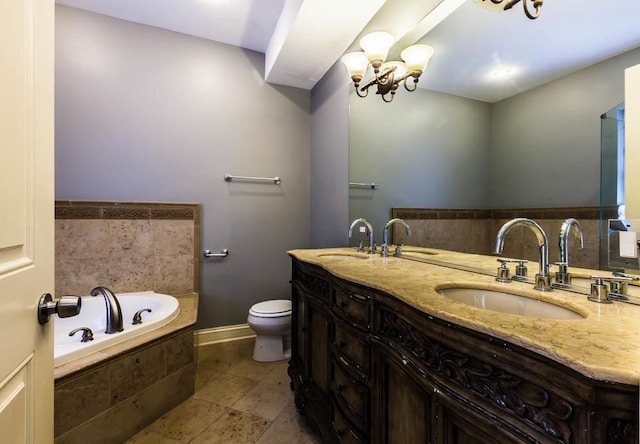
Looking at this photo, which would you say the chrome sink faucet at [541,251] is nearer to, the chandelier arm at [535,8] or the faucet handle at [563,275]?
the faucet handle at [563,275]

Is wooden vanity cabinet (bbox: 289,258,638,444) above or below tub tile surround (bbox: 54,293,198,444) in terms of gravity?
above

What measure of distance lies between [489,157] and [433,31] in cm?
77

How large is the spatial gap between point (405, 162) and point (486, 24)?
28.9 inches

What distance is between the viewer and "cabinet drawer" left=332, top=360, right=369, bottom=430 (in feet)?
3.60

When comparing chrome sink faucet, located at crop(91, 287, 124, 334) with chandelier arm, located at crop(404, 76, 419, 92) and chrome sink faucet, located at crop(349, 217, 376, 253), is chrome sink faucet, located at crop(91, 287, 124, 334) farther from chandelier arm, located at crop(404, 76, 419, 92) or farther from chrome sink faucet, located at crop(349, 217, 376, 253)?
chandelier arm, located at crop(404, 76, 419, 92)

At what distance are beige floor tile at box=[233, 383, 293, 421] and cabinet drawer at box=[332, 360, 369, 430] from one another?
667 mm

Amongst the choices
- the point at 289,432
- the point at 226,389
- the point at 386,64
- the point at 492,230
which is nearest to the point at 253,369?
the point at 226,389

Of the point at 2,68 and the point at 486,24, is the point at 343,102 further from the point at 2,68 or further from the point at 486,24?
the point at 2,68

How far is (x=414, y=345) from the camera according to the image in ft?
2.78

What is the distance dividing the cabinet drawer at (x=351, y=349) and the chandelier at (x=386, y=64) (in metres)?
1.40

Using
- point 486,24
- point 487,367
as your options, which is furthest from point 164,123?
point 487,367

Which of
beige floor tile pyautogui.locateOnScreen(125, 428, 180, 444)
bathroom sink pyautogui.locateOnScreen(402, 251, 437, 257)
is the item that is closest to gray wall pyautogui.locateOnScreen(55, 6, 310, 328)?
beige floor tile pyautogui.locateOnScreen(125, 428, 180, 444)

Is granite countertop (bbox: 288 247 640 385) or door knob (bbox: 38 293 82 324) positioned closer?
granite countertop (bbox: 288 247 640 385)

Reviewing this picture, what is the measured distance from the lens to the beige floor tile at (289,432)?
1.54 meters
